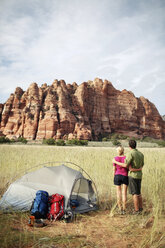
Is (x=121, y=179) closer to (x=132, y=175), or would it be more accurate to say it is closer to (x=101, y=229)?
(x=132, y=175)

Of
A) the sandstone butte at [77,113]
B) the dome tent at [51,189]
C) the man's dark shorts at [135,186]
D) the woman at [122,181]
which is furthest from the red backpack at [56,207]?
the sandstone butte at [77,113]

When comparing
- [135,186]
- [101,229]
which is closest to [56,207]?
[101,229]

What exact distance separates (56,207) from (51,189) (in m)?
0.74

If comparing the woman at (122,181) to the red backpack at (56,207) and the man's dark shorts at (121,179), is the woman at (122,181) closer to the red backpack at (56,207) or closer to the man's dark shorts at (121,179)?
the man's dark shorts at (121,179)

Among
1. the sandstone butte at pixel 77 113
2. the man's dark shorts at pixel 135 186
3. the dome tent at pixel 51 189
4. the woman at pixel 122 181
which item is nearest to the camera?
the man's dark shorts at pixel 135 186

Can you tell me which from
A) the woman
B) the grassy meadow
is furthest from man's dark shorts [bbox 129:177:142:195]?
the grassy meadow

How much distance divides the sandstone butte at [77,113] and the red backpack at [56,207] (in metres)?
63.8

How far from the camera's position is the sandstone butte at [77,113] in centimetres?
7119

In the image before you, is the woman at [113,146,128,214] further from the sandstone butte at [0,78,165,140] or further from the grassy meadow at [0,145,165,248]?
the sandstone butte at [0,78,165,140]

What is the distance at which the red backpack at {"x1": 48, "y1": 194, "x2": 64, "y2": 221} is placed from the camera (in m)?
4.21

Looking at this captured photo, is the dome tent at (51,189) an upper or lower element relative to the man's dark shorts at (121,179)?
lower

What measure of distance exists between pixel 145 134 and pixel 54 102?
5095 centimetres

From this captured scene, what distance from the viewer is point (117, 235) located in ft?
11.2

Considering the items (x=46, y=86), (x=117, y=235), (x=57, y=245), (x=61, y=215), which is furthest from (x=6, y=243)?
(x=46, y=86)
